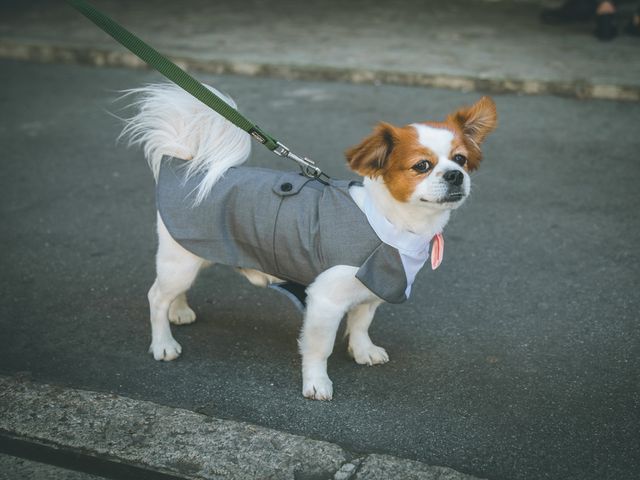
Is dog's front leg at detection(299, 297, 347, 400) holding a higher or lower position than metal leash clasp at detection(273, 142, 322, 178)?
lower

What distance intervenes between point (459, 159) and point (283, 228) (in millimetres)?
754

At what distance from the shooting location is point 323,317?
116 inches

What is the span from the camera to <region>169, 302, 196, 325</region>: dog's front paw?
3.61m

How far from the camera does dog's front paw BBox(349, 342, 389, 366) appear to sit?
3.33 m

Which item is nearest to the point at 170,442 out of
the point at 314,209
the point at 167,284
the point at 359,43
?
the point at 167,284

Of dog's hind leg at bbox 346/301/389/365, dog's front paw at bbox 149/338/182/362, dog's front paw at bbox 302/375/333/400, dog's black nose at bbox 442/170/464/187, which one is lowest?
dog's front paw at bbox 149/338/182/362

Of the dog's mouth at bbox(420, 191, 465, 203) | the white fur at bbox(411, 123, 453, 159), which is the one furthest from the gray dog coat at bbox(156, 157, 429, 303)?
the white fur at bbox(411, 123, 453, 159)

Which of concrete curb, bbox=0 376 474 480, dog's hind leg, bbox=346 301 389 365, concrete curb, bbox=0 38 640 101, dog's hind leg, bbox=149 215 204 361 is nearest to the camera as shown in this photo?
concrete curb, bbox=0 376 474 480

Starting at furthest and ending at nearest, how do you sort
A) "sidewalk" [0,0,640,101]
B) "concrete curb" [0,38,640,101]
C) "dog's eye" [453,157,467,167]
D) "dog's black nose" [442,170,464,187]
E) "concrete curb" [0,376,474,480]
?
1. "sidewalk" [0,0,640,101]
2. "concrete curb" [0,38,640,101]
3. "dog's eye" [453,157,467,167]
4. "dog's black nose" [442,170,464,187]
5. "concrete curb" [0,376,474,480]

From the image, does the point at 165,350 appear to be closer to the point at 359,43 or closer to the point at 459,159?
the point at 459,159

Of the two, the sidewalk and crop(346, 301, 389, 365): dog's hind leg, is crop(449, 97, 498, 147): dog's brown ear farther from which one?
the sidewalk

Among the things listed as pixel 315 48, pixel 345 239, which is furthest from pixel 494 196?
pixel 315 48

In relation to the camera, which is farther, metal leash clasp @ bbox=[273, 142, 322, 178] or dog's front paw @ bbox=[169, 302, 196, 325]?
dog's front paw @ bbox=[169, 302, 196, 325]

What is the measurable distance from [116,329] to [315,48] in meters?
5.58
